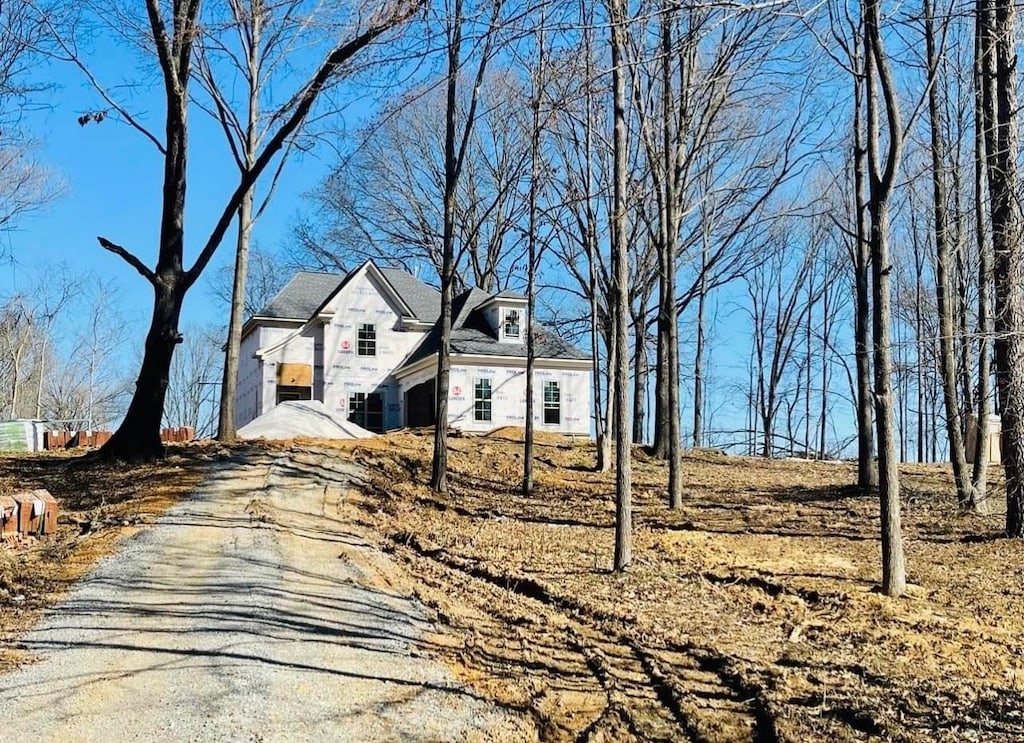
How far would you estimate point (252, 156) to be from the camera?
65.5ft

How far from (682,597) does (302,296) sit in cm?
2486

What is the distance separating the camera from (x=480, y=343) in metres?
27.8

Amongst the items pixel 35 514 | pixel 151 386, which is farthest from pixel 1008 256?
pixel 151 386

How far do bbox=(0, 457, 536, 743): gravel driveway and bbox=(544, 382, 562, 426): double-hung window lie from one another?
17.7m

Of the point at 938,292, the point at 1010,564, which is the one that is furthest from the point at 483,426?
the point at 1010,564

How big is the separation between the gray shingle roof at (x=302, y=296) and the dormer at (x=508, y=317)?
251 inches

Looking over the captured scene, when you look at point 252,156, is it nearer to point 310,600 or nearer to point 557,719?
point 310,600

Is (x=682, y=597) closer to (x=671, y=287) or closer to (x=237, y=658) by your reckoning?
(x=237, y=658)

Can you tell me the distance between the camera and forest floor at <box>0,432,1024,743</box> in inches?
209

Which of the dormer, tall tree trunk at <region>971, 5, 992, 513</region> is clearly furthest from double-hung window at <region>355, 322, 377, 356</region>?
tall tree trunk at <region>971, 5, 992, 513</region>

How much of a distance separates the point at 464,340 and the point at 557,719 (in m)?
22.9

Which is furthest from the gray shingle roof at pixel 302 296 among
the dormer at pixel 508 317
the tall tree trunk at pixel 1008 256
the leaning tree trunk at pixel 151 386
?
the tall tree trunk at pixel 1008 256

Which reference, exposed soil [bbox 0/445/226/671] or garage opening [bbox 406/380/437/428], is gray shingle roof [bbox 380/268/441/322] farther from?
exposed soil [bbox 0/445/226/671]

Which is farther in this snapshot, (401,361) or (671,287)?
(401,361)
